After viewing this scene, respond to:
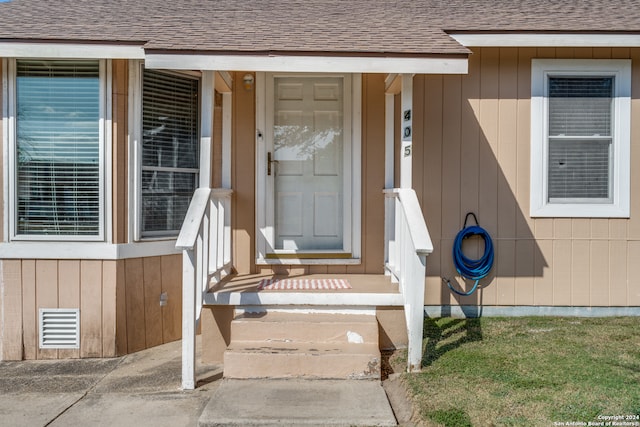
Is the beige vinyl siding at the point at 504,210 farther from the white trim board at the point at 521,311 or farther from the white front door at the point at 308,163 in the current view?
the white front door at the point at 308,163

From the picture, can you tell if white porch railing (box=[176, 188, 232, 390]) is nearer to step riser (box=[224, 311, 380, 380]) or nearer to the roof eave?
step riser (box=[224, 311, 380, 380])

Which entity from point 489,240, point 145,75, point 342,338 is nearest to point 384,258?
point 489,240

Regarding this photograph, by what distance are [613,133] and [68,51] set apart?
4.87m

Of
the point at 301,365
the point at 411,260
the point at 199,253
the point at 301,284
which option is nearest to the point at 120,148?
the point at 199,253

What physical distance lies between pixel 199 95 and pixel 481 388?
3.60 m

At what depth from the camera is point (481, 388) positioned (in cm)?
324

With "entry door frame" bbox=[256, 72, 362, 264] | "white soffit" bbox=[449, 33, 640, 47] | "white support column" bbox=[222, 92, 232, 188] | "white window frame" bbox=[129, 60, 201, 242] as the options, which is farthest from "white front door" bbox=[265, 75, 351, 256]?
"white soffit" bbox=[449, 33, 640, 47]

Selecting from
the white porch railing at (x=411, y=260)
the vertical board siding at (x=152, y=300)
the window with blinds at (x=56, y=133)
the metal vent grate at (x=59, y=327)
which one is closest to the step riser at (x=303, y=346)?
the white porch railing at (x=411, y=260)

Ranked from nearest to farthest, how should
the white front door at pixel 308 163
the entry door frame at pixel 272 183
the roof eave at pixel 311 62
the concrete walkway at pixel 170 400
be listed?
the concrete walkway at pixel 170 400 < the roof eave at pixel 311 62 < the entry door frame at pixel 272 183 < the white front door at pixel 308 163

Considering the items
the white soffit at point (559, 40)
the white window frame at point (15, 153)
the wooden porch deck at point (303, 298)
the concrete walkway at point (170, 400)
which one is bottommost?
the concrete walkway at point (170, 400)

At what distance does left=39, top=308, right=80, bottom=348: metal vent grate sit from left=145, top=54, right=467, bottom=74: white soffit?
2229 millimetres

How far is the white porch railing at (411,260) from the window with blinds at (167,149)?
2.00 m

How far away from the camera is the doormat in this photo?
435 cm

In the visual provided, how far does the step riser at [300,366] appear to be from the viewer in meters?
3.56
